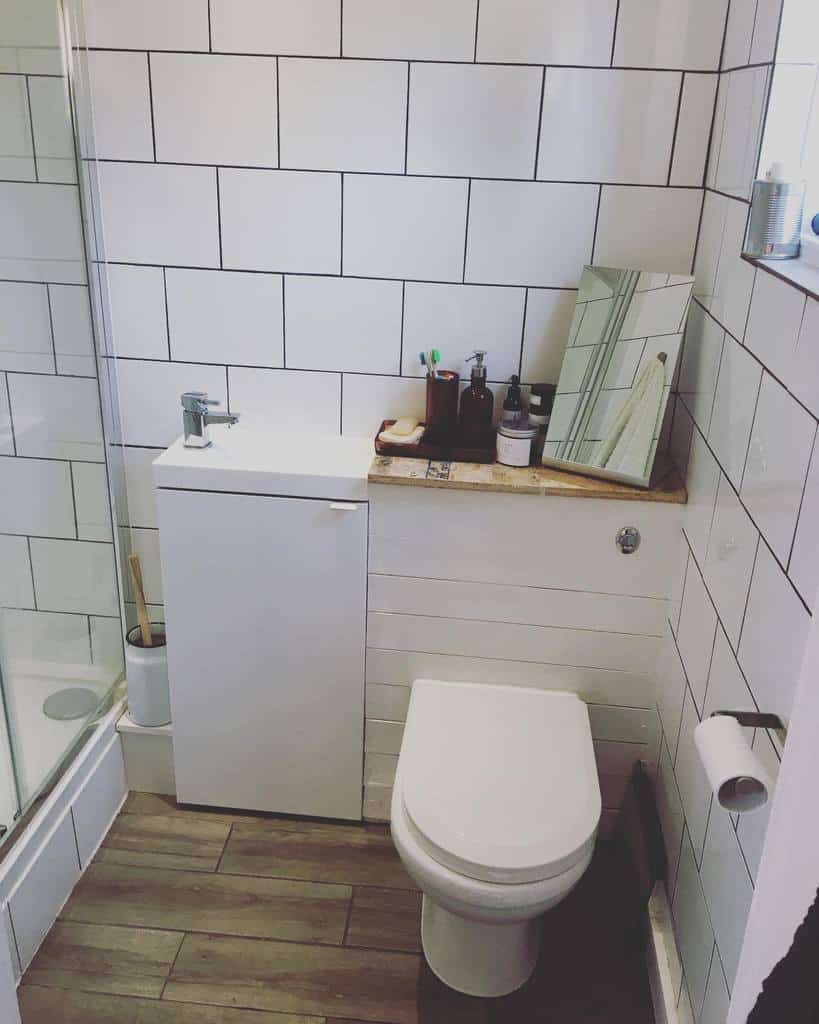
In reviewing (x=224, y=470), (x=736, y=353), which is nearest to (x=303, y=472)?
(x=224, y=470)

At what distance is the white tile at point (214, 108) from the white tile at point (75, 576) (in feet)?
2.74

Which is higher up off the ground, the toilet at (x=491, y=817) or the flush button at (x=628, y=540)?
the flush button at (x=628, y=540)

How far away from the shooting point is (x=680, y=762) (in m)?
1.69

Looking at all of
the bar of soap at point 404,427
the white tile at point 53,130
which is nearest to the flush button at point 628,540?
the bar of soap at point 404,427

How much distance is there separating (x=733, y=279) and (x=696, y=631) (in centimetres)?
60

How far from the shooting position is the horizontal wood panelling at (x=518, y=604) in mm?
1872

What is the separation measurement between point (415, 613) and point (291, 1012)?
774mm

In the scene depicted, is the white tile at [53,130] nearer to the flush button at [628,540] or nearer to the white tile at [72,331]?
the white tile at [72,331]

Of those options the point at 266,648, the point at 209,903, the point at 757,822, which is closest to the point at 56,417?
the point at 266,648

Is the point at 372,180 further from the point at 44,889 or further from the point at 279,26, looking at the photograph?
the point at 44,889

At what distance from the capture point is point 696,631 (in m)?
1.62

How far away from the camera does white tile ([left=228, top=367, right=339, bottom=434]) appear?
199 cm

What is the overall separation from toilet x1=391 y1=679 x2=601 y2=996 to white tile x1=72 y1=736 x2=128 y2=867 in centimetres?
72

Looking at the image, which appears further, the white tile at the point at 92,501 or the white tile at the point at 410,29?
the white tile at the point at 92,501
